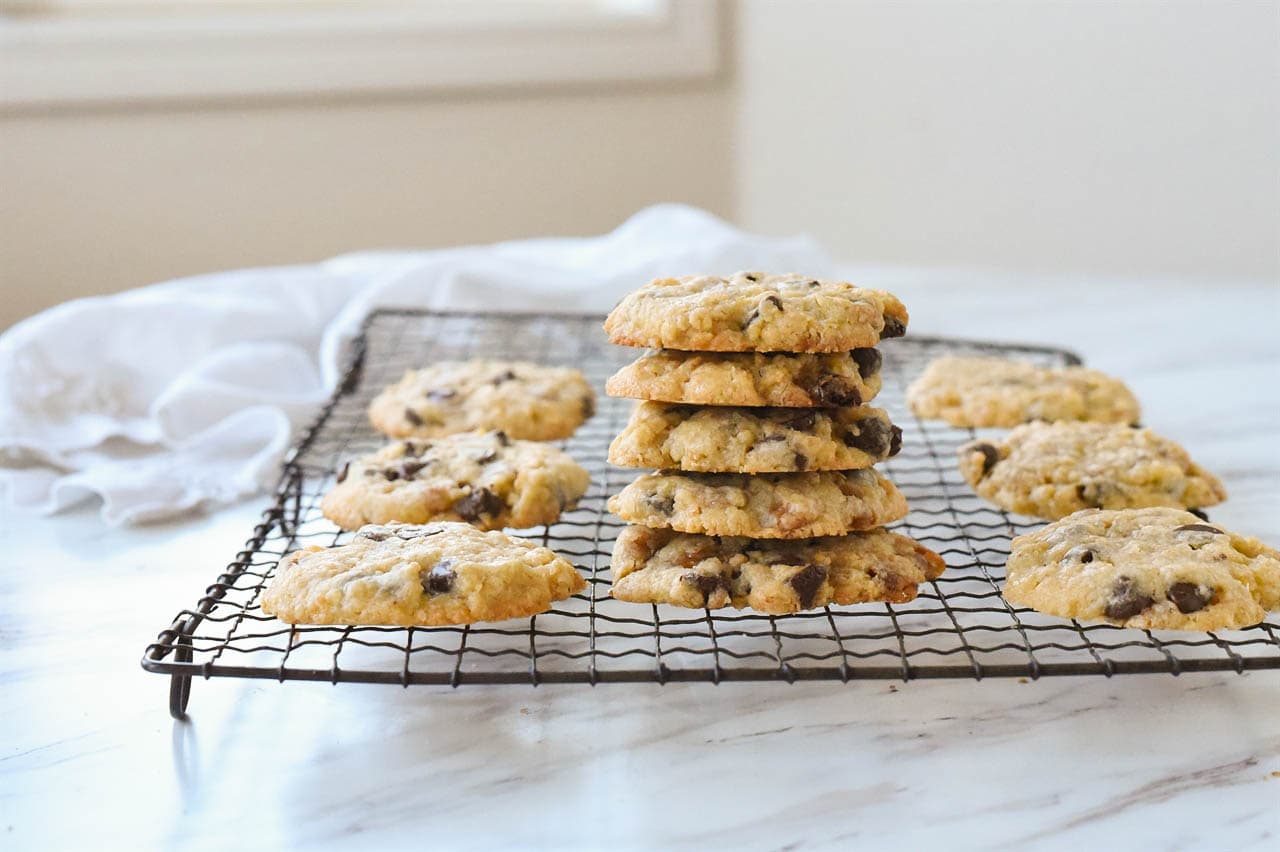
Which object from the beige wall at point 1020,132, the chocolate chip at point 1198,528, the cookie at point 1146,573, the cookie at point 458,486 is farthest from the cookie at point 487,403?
the beige wall at point 1020,132

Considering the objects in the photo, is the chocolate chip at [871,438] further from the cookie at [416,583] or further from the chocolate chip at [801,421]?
the cookie at [416,583]

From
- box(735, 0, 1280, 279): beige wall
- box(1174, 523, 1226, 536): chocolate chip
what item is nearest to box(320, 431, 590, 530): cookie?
box(1174, 523, 1226, 536): chocolate chip

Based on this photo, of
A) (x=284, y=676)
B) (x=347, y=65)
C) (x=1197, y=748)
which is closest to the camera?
(x=284, y=676)

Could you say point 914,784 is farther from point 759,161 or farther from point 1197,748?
point 759,161

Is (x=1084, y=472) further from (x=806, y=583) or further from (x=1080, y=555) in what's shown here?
(x=806, y=583)

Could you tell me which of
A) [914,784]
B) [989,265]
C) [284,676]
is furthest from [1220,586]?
[989,265]

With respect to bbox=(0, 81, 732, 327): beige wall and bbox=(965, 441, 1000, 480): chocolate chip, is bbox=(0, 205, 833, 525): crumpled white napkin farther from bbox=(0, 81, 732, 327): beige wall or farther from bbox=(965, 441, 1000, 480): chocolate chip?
bbox=(965, 441, 1000, 480): chocolate chip

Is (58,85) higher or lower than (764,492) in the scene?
higher
